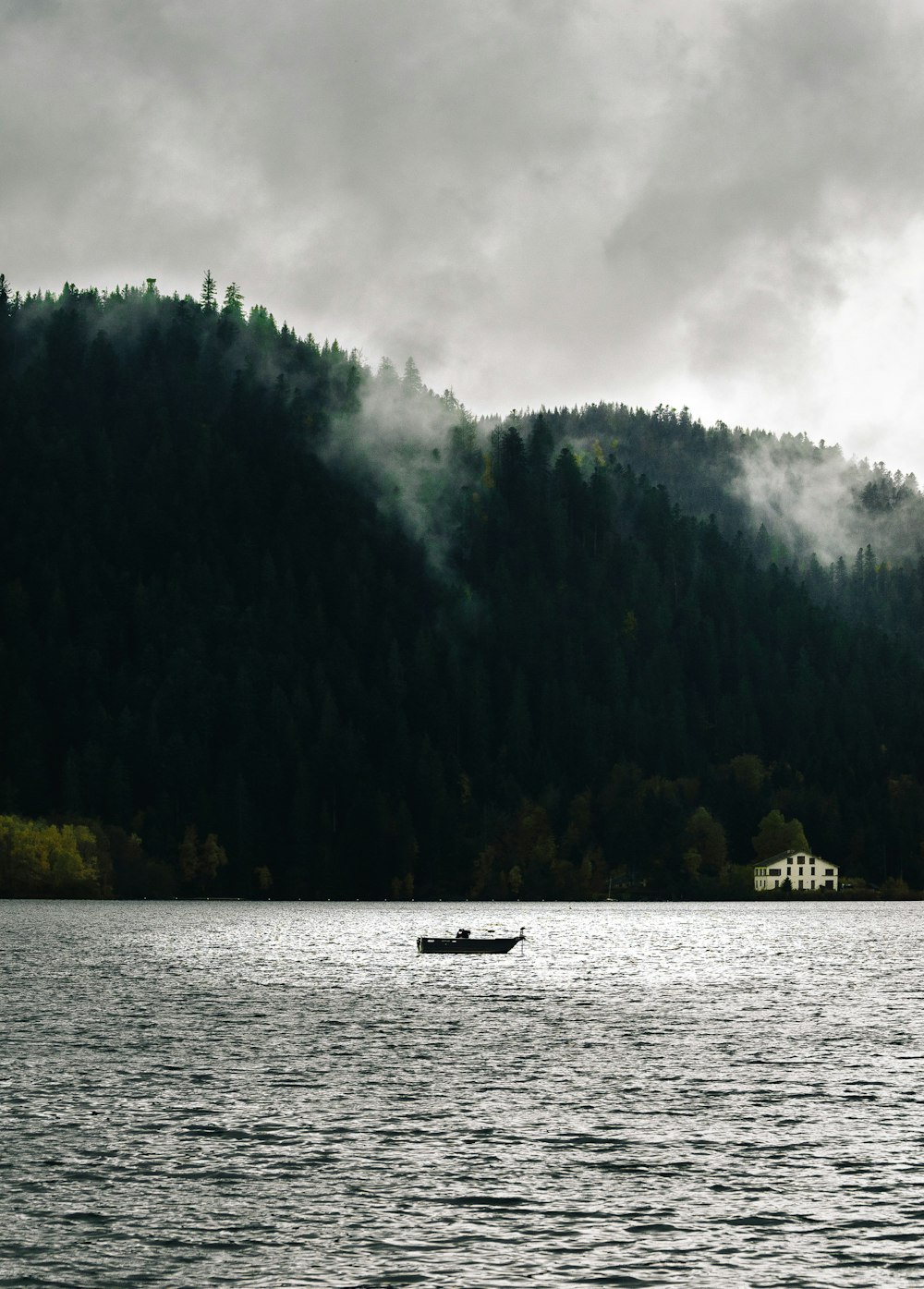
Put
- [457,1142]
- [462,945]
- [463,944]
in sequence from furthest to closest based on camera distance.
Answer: [462,945]
[463,944]
[457,1142]

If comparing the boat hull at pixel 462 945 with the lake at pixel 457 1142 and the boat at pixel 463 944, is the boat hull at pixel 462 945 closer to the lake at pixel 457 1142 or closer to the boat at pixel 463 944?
the boat at pixel 463 944

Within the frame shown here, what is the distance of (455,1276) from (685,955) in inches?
5780

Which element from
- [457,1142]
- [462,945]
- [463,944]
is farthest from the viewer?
[462,945]

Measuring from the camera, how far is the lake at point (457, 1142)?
125 feet

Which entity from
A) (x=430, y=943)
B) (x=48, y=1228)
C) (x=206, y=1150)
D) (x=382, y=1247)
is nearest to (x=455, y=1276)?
(x=382, y=1247)

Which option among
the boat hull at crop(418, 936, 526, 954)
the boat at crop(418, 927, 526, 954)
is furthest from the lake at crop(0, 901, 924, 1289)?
the boat hull at crop(418, 936, 526, 954)

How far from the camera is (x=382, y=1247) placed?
39156mm

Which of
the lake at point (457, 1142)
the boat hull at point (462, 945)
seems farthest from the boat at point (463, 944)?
the lake at point (457, 1142)

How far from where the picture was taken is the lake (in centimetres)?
3819

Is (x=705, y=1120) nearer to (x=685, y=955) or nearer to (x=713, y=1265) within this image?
(x=713, y=1265)

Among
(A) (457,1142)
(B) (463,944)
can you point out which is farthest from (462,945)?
(A) (457,1142)

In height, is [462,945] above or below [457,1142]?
below

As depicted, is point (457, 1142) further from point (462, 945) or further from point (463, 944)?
point (462, 945)

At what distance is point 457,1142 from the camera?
54.3 m
